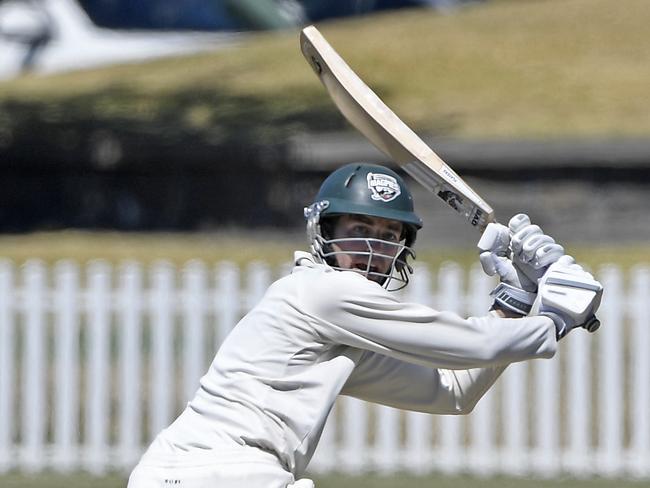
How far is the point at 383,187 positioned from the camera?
337 centimetres

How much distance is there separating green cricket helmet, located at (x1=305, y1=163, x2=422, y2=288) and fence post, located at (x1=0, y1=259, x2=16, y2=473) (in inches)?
185

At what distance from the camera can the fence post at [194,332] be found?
25.4 feet

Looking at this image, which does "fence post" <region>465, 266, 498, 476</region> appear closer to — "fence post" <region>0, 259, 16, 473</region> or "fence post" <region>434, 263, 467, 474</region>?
"fence post" <region>434, 263, 467, 474</region>

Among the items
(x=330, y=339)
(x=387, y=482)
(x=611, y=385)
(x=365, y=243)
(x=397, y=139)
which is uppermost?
(x=397, y=139)

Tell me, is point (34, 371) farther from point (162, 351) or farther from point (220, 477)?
point (220, 477)

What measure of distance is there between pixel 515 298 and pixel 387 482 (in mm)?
4035

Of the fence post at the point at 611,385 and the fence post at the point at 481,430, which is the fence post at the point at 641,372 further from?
the fence post at the point at 481,430

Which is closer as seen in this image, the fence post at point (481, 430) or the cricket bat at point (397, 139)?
the cricket bat at point (397, 139)

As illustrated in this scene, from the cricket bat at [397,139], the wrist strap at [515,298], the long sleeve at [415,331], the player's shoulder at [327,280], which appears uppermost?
the cricket bat at [397,139]

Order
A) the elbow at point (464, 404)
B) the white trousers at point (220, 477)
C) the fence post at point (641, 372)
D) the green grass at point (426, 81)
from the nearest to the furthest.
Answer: the white trousers at point (220, 477)
the elbow at point (464, 404)
the fence post at point (641, 372)
the green grass at point (426, 81)

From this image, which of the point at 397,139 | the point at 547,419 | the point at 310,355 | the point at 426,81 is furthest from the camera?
the point at 426,81

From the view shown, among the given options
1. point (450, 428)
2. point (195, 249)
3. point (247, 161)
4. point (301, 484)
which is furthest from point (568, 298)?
point (247, 161)

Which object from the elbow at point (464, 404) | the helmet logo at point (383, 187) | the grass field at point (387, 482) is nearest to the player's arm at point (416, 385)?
the elbow at point (464, 404)

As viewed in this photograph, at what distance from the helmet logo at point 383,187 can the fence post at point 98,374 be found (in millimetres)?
4591
